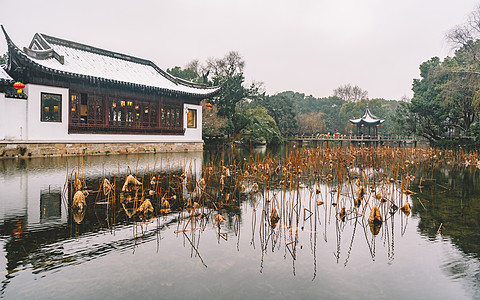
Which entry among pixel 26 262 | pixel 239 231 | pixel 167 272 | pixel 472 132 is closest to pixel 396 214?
pixel 239 231

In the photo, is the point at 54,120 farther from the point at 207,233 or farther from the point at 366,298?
the point at 366,298

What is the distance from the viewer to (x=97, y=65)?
1391cm

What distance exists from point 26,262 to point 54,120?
11.1 meters

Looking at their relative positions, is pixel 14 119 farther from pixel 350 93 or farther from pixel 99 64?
pixel 350 93

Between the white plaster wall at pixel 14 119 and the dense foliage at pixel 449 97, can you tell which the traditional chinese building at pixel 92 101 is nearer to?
the white plaster wall at pixel 14 119

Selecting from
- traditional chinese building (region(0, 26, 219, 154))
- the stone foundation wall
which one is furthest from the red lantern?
the stone foundation wall

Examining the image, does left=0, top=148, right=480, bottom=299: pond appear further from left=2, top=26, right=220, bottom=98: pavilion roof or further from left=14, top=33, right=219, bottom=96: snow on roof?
left=14, top=33, right=219, bottom=96: snow on roof

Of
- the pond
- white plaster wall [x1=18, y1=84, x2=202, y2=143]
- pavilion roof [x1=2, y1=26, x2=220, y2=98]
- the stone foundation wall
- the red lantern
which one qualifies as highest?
pavilion roof [x1=2, y1=26, x2=220, y2=98]

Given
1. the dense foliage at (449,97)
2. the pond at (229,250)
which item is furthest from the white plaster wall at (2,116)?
the dense foliage at (449,97)

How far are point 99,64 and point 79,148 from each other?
4278 millimetres

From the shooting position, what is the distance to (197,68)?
Result: 35594 millimetres

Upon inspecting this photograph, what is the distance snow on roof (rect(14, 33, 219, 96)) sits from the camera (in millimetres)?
11820

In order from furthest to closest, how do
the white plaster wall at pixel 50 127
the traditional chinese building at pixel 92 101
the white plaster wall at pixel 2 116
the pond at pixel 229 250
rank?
the white plaster wall at pixel 50 127 → the traditional chinese building at pixel 92 101 → the white plaster wall at pixel 2 116 → the pond at pixel 229 250

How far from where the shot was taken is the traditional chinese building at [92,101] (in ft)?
35.9
